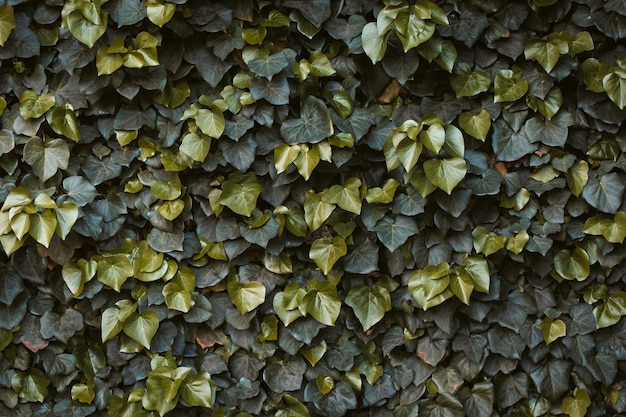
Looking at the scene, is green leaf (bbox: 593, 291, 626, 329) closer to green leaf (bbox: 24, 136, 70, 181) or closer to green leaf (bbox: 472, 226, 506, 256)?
green leaf (bbox: 472, 226, 506, 256)

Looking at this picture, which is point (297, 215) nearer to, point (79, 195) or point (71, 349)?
point (79, 195)

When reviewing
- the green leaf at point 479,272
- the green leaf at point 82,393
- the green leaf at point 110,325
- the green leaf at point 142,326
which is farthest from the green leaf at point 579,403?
the green leaf at point 82,393

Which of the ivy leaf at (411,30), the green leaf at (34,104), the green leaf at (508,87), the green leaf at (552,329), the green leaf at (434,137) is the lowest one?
the green leaf at (552,329)

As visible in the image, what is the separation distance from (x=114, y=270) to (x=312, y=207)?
0.79 m

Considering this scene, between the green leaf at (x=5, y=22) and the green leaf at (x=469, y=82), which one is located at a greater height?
the green leaf at (x=5, y=22)

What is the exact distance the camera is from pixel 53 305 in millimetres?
2471

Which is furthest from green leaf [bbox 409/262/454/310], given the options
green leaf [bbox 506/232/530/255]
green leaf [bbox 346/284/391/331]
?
green leaf [bbox 506/232/530/255]

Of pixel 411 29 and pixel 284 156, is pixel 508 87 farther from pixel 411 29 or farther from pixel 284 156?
pixel 284 156

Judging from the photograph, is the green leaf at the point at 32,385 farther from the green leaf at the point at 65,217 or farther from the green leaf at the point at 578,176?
the green leaf at the point at 578,176

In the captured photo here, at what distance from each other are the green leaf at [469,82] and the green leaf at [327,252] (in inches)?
27.9

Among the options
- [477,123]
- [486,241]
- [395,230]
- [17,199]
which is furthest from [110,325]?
[477,123]

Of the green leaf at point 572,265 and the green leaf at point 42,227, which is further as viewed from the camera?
the green leaf at point 572,265

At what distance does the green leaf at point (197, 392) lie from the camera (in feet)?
7.74

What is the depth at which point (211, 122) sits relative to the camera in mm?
2279
